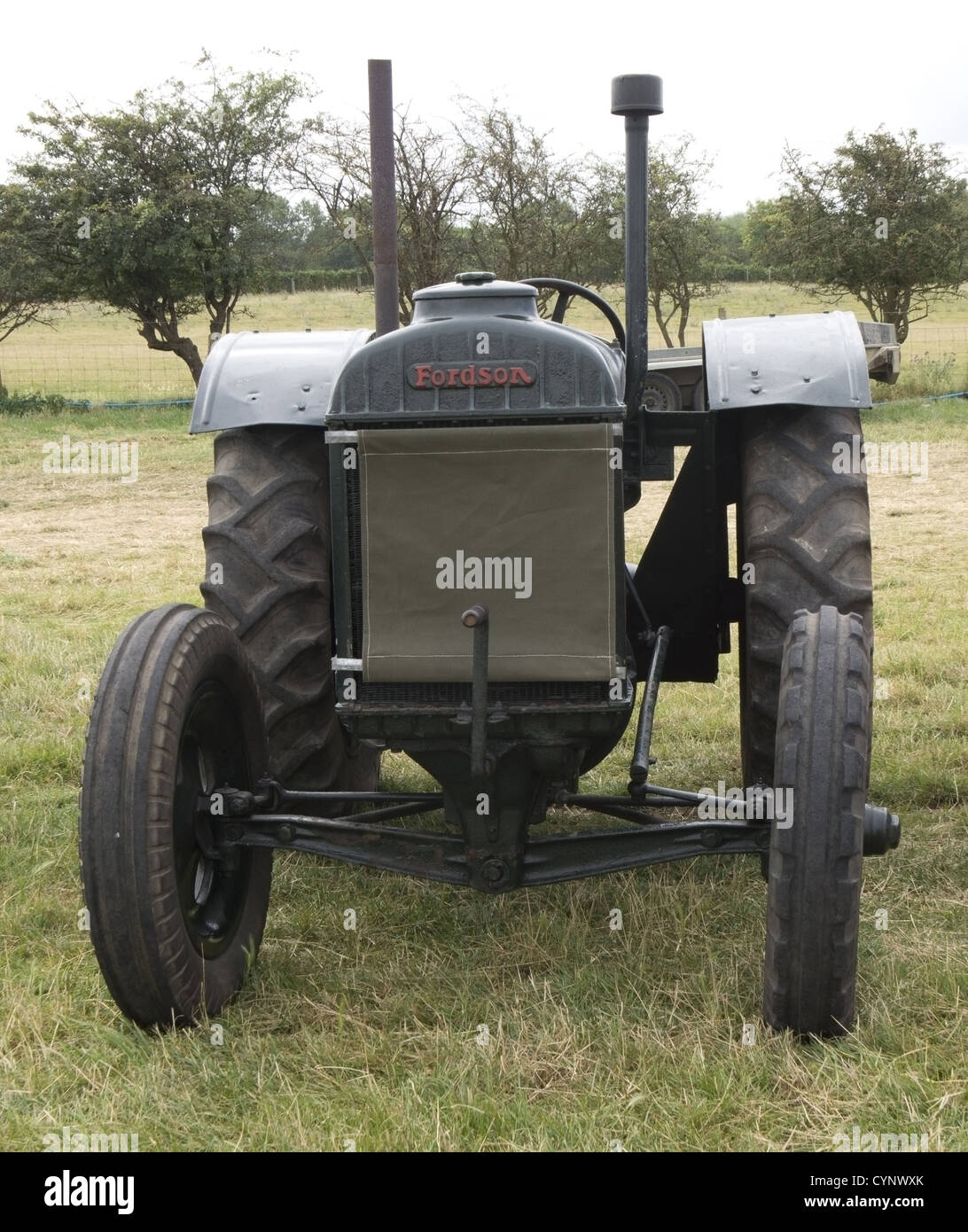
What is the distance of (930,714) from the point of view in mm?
5875

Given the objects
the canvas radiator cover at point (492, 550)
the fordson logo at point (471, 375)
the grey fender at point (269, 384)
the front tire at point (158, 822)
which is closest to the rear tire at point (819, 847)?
the canvas radiator cover at point (492, 550)

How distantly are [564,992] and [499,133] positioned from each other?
18.2 m

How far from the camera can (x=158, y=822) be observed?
320 cm

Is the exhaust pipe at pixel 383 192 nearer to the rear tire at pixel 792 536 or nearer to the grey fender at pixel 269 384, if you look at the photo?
the grey fender at pixel 269 384

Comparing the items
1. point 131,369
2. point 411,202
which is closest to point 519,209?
point 411,202

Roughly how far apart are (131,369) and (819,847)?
2871 cm

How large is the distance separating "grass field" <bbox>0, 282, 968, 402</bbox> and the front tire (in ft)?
57.3

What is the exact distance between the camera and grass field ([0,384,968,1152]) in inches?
118

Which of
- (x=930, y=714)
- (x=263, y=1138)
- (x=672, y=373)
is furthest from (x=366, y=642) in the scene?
(x=672, y=373)

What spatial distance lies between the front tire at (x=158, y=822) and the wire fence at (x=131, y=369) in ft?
58.9

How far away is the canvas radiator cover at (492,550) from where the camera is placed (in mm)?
3250

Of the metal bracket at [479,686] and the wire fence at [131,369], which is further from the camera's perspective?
the wire fence at [131,369]

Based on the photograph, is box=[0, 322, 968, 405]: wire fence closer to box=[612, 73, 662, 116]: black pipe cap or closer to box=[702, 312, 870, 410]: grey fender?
box=[702, 312, 870, 410]: grey fender

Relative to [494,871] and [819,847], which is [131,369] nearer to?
[494,871]
